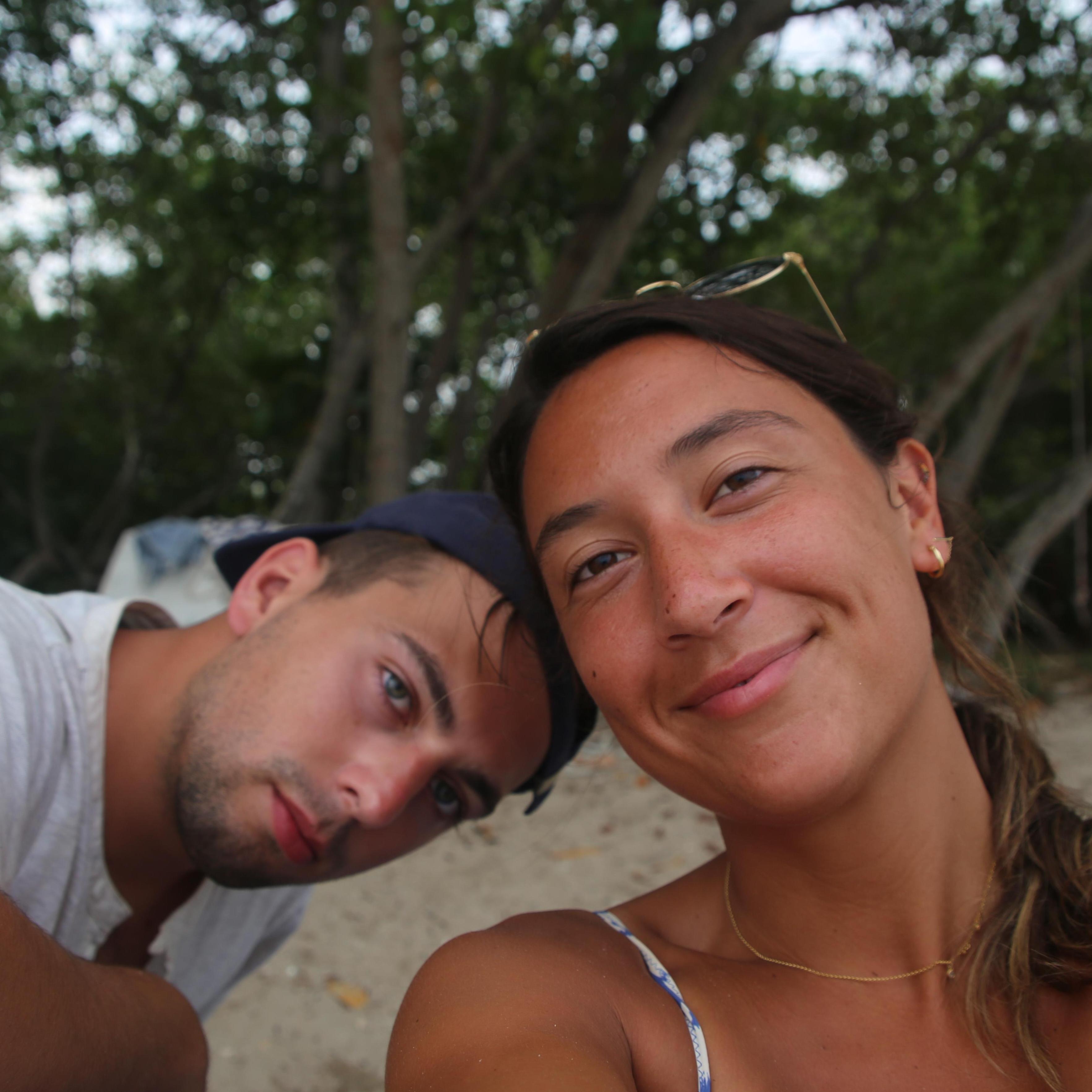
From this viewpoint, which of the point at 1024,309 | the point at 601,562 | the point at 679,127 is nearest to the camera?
the point at 601,562

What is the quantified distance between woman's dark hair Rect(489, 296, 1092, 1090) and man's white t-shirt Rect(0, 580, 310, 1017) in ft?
3.65

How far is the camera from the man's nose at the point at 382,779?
2.13 m

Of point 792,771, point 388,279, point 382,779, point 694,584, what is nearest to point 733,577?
point 694,584

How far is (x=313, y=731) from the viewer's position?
2.17 meters

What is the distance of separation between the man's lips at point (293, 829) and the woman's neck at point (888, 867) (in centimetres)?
102

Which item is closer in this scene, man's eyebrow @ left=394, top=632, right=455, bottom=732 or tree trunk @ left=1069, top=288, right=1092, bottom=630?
man's eyebrow @ left=394, top=632, right=455, bottom=732

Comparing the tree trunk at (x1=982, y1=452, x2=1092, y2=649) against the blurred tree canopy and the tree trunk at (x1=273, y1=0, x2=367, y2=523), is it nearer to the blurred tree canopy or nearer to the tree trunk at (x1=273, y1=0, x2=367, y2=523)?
the blurred tree canopy

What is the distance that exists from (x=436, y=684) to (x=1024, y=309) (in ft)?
17.2

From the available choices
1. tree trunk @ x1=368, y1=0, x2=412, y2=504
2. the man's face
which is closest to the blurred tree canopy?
tree trunk @ x1=368, y1=0, x2=412, y2=504

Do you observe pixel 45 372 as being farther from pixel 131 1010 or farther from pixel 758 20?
pixel 131 1010

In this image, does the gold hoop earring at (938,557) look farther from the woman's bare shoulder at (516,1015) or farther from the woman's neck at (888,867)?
the woman's bare shoulder at (516,1015)

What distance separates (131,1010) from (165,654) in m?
1.02

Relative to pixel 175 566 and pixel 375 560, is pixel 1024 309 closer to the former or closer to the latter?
pixel 375 560

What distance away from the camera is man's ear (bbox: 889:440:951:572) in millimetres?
1782
